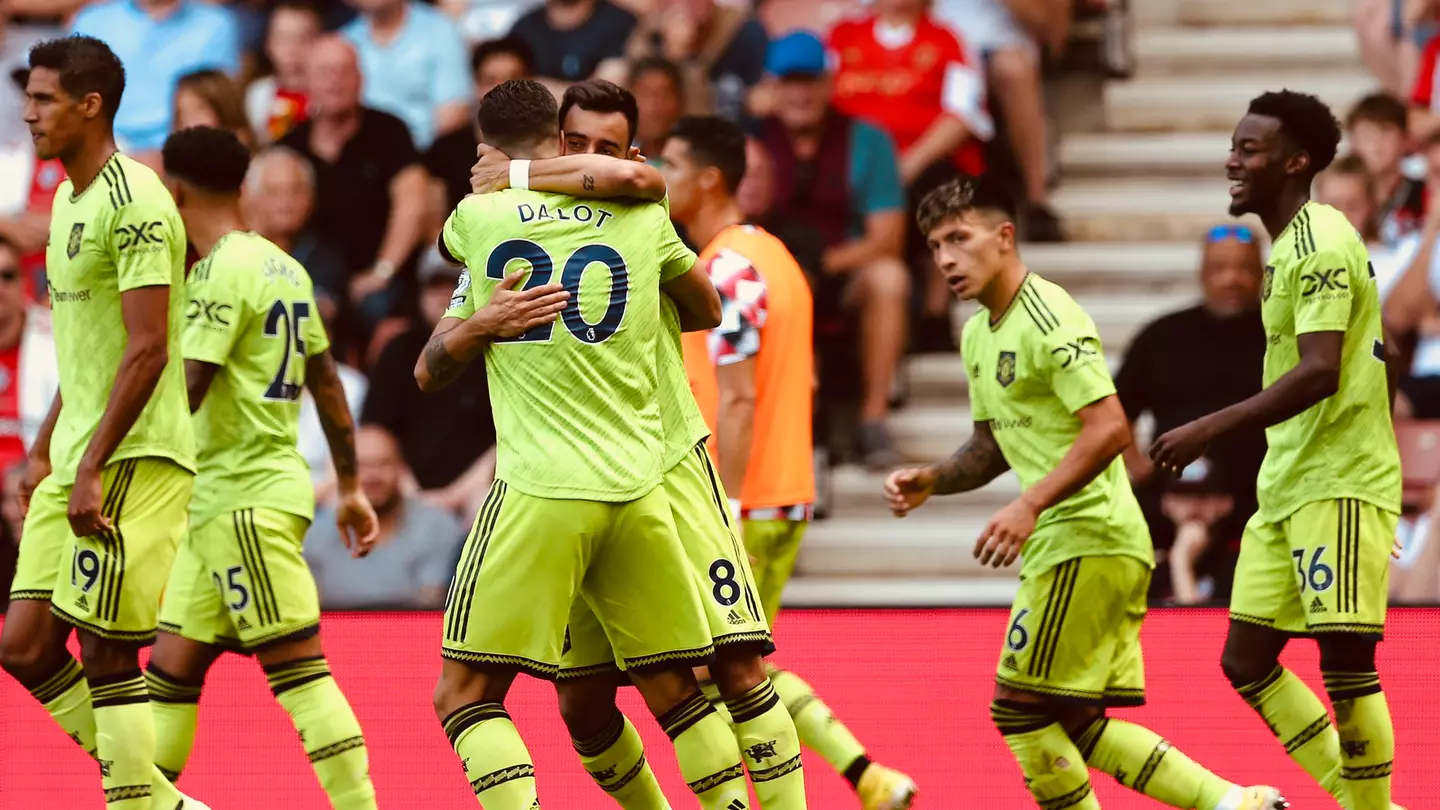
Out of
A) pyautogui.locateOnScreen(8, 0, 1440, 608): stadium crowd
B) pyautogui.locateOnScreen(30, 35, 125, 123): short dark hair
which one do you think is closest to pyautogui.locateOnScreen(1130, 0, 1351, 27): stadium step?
pyautogui.locateOnScreen(8, 0, 1440, 608): stadium crowd

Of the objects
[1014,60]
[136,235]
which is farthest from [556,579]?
[1014,60]

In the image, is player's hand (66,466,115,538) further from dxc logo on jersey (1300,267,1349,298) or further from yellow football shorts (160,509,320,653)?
dxc logo on jersey (1300,267,1349,298)

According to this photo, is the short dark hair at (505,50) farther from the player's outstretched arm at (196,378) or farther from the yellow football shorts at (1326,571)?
the yellow football shorts at (1326,571)

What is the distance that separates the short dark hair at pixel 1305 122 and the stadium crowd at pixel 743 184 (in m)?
3.32

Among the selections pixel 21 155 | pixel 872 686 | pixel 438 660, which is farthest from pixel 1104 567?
pixel 21 155

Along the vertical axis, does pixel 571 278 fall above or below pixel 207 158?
below

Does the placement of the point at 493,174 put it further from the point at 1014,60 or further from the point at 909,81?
the point at 1014,60

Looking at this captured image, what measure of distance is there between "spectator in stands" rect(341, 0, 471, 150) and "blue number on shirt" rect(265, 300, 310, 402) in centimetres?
466

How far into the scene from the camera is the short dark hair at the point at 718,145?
22.3 ft

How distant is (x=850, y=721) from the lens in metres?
7.02

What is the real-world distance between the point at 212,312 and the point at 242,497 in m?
0.56

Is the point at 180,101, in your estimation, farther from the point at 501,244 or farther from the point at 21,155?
the point at 501,244

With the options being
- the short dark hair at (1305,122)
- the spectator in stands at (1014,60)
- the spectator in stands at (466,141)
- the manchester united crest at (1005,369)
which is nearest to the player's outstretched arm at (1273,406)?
the manchester united crest at (1005,369)

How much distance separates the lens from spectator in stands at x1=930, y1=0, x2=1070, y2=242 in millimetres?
10875
